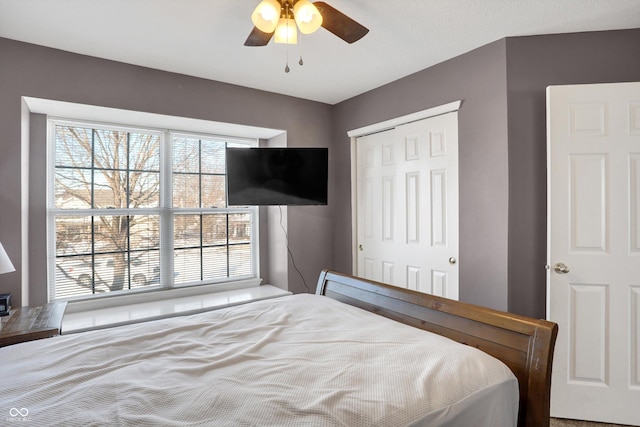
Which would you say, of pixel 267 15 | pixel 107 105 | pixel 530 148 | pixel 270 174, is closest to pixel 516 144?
pixel 530 148

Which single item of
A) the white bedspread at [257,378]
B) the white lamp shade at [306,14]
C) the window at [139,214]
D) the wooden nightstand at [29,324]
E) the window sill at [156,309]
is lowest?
the window sill at [156,309]

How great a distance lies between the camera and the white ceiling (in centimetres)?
185

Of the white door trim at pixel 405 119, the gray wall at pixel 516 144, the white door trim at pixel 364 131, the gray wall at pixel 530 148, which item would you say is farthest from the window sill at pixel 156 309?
the gray wall at pixel 530 148

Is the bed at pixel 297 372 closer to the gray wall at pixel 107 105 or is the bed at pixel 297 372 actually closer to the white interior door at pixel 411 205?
the white interior door at pixel 411 205

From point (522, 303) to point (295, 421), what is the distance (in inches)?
75.0

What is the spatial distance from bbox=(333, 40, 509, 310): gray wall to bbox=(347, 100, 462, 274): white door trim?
65 millimetres

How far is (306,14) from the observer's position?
149 cm

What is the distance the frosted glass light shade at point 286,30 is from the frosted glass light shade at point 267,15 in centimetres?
7

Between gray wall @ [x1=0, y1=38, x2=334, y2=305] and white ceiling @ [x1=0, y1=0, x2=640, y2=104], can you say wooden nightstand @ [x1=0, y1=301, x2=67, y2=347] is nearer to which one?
gray wall @ [x1=0, y1=38, x2=334, y2=305]

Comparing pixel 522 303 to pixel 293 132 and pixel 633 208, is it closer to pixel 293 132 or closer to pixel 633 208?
pixel 633 208

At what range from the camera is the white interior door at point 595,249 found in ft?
6.48

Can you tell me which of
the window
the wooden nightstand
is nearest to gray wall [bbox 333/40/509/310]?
the window

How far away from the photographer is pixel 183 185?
321 centimetres

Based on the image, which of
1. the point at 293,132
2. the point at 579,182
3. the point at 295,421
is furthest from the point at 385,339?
the point at 293,132
